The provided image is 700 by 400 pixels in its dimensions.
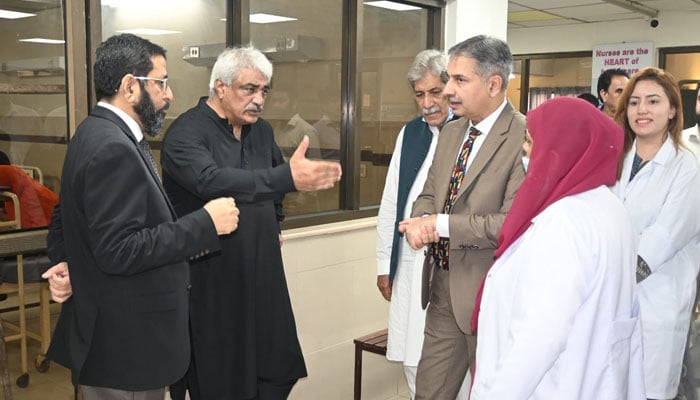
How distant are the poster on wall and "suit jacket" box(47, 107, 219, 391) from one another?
8.73 metres

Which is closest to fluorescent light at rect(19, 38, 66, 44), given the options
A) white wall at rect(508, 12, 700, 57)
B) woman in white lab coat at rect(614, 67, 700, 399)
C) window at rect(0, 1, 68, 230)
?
window at rect(0, 1, 68, 230)

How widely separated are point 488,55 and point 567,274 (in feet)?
3.60

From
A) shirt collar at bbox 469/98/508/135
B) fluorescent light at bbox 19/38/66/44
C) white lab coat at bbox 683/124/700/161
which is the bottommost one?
white lab coat at bbox 683/124/700/161

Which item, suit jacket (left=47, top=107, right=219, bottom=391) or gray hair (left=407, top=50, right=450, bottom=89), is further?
gray hair (left=407, top=50, right=450, bottom=89)

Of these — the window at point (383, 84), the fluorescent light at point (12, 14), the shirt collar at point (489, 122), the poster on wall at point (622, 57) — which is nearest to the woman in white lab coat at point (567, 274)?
the shirt collar at point (489, 122)

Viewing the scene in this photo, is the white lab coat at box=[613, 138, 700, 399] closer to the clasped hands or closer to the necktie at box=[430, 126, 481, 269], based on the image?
the necktie at box=[430, 126, 481, 269]

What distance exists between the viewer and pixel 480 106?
2449mm

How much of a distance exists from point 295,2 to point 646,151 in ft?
6.71

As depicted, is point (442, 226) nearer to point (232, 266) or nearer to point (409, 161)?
point (409, 161)

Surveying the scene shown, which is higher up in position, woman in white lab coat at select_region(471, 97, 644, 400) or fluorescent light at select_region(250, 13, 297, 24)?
fluorescent light at select_region(250, 13, 297, 24)

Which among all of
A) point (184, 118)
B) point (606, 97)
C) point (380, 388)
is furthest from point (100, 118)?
A: point (606, 97)

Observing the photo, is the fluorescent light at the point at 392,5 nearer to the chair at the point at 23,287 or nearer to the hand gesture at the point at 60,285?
the chair at the point at 23,287

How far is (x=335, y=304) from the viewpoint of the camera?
3781 millimetres

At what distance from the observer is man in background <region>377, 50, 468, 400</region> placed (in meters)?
2.91
